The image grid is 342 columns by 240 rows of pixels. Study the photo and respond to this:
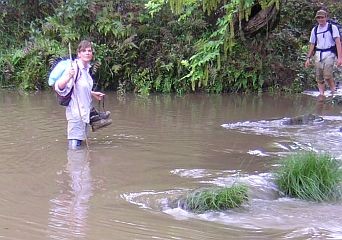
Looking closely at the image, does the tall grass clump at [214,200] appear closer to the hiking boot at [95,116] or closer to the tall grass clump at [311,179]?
the tall grass clump at [311,179]

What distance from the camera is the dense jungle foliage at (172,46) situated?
1595 cm

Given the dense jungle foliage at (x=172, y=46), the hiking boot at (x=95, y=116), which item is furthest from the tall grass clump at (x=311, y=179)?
the dense jungle foliage at (x=172, y=46)

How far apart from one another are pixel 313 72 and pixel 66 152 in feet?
30.6

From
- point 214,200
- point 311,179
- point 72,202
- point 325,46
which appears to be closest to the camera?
point 214,200

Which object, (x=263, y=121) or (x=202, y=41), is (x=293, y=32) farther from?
(x=263, y=121)

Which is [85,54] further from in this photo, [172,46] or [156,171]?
[172,46]

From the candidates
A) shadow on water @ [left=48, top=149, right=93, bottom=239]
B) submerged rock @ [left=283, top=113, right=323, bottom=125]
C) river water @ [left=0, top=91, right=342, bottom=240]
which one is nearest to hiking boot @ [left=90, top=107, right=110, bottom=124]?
river water @ [left=0, top=91, right=342, bottom=240]

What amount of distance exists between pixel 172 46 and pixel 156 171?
392 inches

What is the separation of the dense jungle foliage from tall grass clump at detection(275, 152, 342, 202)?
8.63 m

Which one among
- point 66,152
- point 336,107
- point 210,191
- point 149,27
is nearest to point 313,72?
point 336,107

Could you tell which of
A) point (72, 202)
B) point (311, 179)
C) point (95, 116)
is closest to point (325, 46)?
point (95, 116)

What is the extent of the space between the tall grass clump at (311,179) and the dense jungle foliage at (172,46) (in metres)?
8.63

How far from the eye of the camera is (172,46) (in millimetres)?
17156

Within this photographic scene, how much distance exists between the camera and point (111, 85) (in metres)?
17.5
